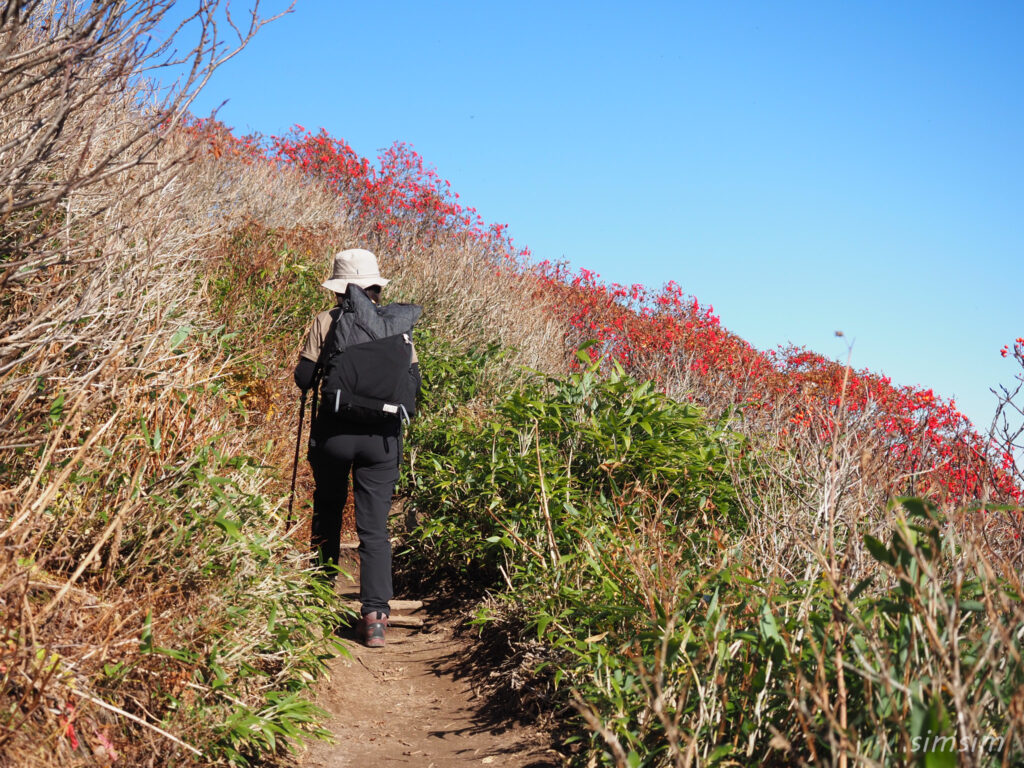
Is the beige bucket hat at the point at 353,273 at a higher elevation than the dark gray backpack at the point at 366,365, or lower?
higher

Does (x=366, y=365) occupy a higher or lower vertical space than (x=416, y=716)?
higher

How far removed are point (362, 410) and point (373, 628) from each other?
1395 mm

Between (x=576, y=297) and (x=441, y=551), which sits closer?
(x=441, y=551)

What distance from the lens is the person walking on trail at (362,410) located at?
4.88 metres

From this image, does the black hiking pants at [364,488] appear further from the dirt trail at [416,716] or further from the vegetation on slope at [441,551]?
the vegetation on slope at [441,551]

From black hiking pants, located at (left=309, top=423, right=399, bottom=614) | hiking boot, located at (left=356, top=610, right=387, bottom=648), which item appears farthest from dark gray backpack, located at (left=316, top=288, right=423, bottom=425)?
hiking boot, located at (left=356, top=610, right=387, bottom=648)

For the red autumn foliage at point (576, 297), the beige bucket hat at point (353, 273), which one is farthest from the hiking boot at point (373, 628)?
the red autumn foliage at point (576, 297)

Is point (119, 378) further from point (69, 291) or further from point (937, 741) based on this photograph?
point (937, 741)

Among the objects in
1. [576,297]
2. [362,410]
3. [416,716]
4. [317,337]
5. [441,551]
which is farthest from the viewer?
[576,297]

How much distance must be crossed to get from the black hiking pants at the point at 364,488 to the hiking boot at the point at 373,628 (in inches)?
1.5

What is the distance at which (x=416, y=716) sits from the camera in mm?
4352

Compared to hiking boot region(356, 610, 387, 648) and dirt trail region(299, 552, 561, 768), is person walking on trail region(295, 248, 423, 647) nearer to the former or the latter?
hiking boot region(356, 610, 387, 648)

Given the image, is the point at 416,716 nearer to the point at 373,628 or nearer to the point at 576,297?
the point at 373,628

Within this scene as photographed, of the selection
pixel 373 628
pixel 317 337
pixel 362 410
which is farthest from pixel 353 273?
pixel 373 628
